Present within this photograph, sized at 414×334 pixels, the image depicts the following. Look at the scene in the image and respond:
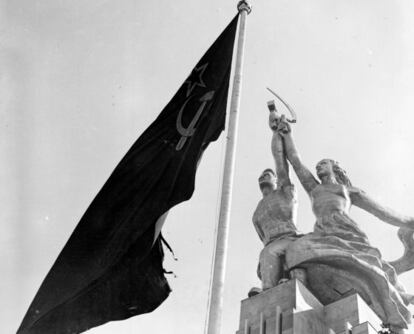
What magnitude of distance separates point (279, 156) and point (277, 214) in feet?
7.10

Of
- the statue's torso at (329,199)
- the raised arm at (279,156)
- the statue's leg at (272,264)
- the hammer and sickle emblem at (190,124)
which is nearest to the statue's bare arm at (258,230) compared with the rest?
the statue's leg at (272,264)

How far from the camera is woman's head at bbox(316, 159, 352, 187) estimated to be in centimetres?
2109

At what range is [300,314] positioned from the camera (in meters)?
17.2

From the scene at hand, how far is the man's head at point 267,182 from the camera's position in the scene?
2152 cm

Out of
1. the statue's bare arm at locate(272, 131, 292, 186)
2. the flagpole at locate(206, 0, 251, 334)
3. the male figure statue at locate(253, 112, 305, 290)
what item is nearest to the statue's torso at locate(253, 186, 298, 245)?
the male figure statue at locate(253, 112, 305, 290)

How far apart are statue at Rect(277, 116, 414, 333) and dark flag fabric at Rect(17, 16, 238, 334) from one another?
3265 millimetres

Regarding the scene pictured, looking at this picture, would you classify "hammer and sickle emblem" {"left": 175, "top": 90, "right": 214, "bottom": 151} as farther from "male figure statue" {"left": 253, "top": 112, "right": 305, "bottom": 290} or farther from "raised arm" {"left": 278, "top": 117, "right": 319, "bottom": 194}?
"raised arm" {"left": 278, "top": 117, "right": 319, "bottom": 194}

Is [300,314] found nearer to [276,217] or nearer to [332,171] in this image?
[276,217]

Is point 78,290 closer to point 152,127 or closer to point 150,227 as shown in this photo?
point 150,227

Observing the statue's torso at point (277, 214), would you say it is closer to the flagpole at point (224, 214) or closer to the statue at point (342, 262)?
the statue at point (342, 262)

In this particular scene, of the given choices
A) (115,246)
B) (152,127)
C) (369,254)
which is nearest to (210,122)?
(152,127)

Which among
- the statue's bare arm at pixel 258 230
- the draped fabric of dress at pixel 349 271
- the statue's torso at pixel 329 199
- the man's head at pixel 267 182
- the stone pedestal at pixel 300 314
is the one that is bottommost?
the stone pedestal at pixel 300 314

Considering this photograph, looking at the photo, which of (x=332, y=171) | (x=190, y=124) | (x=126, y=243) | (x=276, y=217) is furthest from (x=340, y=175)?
(x=126, y=243)

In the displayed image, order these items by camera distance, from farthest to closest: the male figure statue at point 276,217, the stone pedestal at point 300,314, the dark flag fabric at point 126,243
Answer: the male figure statue at point 276,217
the dark flag fabric at point 126,243
the stone pedestal at point 300,314
